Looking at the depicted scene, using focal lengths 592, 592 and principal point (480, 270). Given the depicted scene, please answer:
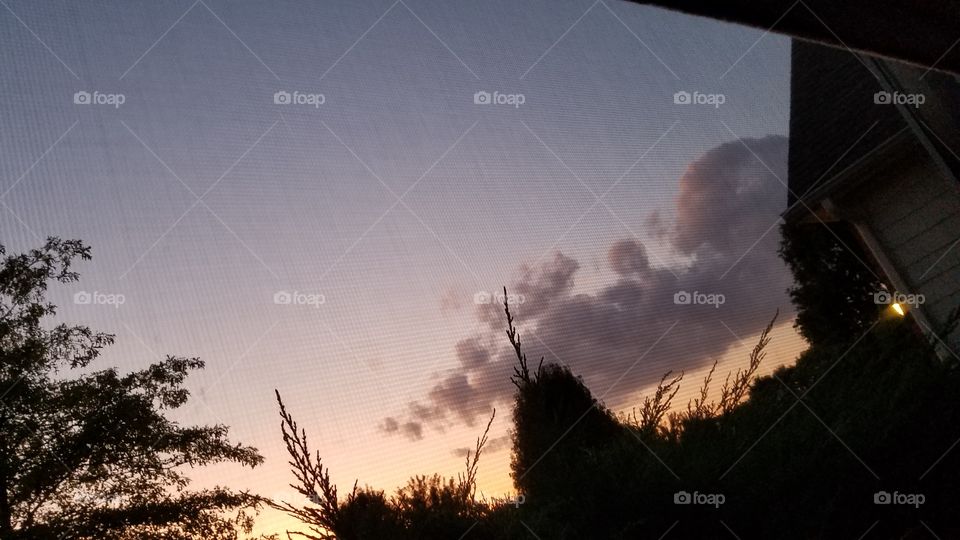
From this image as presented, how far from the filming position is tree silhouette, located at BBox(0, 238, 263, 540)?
15.8ft

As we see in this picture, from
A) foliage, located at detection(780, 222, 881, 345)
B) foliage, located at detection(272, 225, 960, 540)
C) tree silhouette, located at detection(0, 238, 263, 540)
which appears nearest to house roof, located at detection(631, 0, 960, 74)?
foliage, located at detection(272, 225, 960, 540)

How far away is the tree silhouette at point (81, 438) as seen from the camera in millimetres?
4816

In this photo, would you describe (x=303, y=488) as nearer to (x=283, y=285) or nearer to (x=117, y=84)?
(x=283, y=285)

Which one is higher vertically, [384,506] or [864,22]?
[864,22]

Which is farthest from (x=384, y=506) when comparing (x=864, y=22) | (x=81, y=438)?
(x=81, y=438)

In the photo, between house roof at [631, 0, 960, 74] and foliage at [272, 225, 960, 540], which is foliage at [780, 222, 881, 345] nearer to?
foliage at [272, 225, 960, 540]

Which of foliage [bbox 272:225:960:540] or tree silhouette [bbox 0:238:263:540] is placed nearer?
foliage [bbox 272:225:960:540]

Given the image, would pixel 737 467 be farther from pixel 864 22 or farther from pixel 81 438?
pixel 81 438

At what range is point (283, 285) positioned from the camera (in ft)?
13.6

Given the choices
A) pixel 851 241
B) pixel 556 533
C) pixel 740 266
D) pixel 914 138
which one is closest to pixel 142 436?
pixel 556 533

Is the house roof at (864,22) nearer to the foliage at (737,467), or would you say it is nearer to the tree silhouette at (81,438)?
the foliage at (737,467)

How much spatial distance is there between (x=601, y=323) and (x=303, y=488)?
11.3 feet

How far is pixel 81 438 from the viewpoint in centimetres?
559

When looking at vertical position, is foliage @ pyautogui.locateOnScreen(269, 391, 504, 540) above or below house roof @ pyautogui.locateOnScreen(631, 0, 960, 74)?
below
